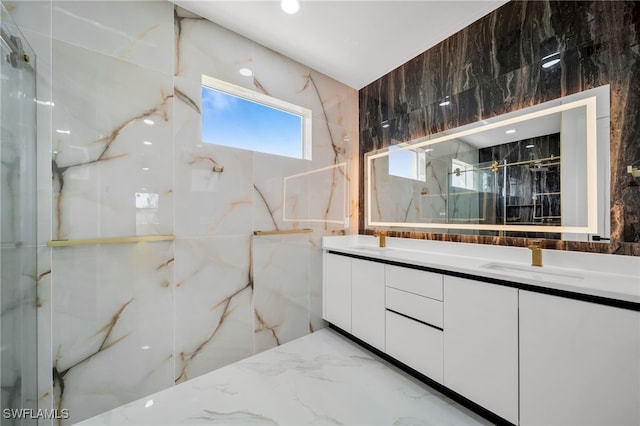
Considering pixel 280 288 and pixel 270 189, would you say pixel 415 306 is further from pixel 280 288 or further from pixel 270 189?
pixel 270 189

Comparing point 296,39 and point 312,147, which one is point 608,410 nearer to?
point 312,147

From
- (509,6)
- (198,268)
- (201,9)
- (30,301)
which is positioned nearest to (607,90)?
(509,6)

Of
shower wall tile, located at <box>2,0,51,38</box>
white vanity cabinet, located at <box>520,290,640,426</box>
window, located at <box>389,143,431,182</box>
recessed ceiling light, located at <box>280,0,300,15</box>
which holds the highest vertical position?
recessed ceiling light, located at <box>280,0,300,15</box>

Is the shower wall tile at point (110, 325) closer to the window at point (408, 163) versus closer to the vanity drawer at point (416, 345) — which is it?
the vanity drawer at point (416, 345)

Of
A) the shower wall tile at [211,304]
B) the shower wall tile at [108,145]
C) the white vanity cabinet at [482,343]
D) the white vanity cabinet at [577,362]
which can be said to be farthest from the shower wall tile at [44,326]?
the white vanity cabinet at [577,362]

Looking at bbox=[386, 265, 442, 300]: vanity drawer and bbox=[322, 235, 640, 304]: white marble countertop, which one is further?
bbox=[386, 265, 442, 300]: vanity drawer

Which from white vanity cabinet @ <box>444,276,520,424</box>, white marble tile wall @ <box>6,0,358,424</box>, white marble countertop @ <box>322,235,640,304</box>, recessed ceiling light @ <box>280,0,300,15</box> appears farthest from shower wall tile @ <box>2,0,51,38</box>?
white vanity cabinet @ <box>444,276,520,424</box>

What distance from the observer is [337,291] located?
246cm

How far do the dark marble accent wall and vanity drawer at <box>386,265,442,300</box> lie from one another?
0.63 m

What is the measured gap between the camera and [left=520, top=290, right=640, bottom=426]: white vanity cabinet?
3.32 feet

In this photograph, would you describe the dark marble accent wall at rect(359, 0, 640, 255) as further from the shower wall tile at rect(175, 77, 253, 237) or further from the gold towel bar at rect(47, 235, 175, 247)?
the gold towel bar at rect(47, 235, 175, 247)

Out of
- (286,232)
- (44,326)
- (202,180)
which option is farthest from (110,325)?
(286,232)

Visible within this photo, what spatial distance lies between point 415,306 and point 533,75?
1.74 metres

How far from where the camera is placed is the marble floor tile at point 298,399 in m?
1.48
